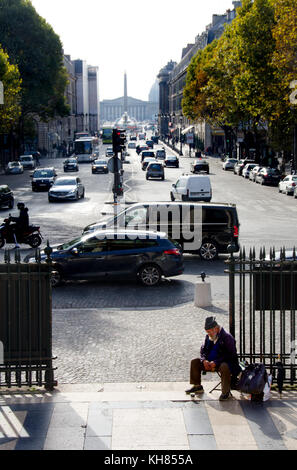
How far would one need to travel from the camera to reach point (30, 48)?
76625 millimetres

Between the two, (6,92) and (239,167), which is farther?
(239,167)

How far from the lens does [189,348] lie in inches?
497

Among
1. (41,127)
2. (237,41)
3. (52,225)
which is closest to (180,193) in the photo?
(52,225)

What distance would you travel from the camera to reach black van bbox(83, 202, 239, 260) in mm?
22688

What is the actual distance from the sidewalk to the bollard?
572 cm

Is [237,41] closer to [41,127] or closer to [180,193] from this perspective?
[180,193]

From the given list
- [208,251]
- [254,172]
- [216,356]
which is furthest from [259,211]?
[216,356]

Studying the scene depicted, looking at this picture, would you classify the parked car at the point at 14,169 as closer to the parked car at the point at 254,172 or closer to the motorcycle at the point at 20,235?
the parked car at the point at 254,172

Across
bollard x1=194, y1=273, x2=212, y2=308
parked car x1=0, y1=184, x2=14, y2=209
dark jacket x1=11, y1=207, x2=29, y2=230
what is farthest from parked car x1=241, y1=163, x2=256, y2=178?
bollard x1=194, y1=273, x2=212, y2=308

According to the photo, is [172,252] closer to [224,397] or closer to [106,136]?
[224,397]

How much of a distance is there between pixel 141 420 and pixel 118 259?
9.81 metres

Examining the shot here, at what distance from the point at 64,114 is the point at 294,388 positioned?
79.0 m

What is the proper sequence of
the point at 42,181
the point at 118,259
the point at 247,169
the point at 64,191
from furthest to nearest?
the point at 247,169 < the point at 42,181 < the point at 64,191 < the point at 118,259
